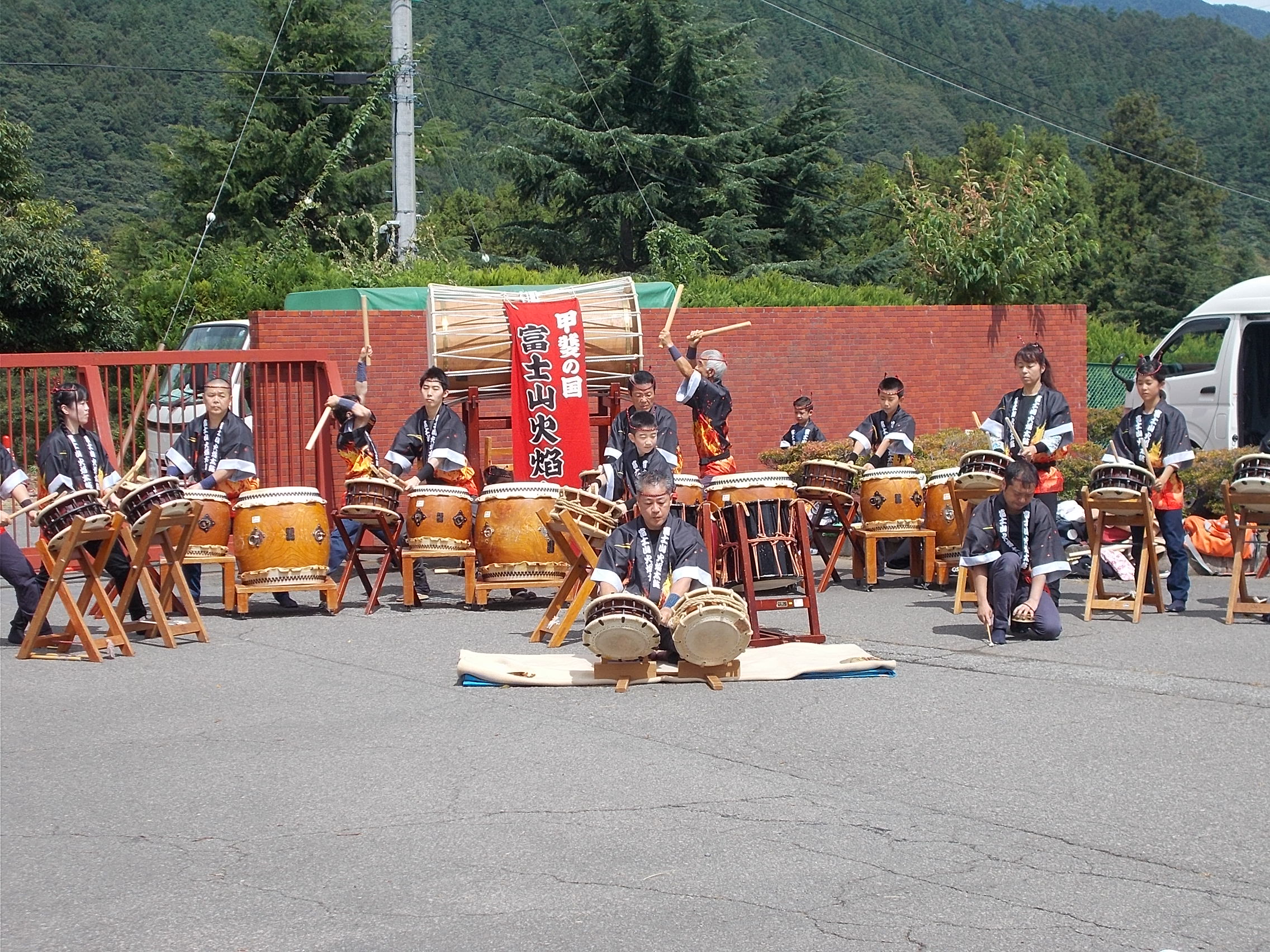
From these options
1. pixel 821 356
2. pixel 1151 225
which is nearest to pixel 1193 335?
pixel 821 356

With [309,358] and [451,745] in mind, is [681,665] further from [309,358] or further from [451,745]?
[309,358]

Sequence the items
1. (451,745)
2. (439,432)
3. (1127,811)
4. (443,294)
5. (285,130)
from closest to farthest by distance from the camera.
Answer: (1127,811) < (451,745) < (439,432) < (443,294) < (285,130)

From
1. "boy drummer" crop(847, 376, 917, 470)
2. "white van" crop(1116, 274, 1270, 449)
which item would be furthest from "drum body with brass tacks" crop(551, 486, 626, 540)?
"white van" crop(1116, 274, 1270, 449)

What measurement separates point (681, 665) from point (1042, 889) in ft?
11.6

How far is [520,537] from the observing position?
1091 centimetres

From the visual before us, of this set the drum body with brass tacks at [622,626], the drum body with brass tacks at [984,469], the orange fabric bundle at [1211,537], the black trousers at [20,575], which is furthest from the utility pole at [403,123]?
the drum body with brass tacks at [622,626]

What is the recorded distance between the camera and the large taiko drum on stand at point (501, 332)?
1290 centimetres

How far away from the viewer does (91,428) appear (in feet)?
40.3

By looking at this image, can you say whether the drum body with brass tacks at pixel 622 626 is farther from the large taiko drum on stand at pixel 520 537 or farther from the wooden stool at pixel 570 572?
the large taiko drum on stand at pixel 520 537

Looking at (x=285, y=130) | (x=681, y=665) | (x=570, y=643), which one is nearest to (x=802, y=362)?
(x=570, y=643)

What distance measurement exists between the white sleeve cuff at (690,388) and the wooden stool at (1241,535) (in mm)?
4158

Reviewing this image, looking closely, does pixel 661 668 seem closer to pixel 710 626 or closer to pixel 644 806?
pixel 710 626

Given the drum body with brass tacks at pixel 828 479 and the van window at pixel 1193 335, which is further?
the van window at pixel 1193 335

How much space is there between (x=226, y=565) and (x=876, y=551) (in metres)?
5.08
